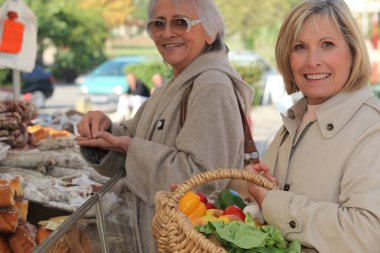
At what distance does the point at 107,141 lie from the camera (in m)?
2.90

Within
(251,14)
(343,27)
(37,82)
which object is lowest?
(37,82)

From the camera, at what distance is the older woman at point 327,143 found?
1.75 metres

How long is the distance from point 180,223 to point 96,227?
0.77 meters

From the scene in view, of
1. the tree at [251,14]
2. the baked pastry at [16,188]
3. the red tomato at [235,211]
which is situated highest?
the tree at [251,14]

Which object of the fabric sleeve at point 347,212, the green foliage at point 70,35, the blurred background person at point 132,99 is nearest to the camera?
the fabric sleeve at point 347,212

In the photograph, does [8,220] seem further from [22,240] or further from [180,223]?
[180,223]

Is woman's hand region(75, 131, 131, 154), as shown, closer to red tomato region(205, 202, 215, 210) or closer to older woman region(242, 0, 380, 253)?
red tomato region(205, 202, 215, 210)

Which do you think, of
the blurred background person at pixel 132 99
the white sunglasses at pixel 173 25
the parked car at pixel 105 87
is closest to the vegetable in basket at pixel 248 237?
the white sunglasses at pixel 173 25

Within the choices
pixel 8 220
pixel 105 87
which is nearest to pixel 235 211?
pixel 8 220

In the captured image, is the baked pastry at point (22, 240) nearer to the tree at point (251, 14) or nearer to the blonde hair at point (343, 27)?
the blonde hair at point (343, 27)

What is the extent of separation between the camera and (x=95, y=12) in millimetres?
28406

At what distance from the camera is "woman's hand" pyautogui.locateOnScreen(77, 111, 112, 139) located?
3.04 m

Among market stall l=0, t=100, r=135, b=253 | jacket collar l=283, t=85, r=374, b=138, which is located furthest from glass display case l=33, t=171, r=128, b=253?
jacket collar l=283, t=85, r=374, b=138

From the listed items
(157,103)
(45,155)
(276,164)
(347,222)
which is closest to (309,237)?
(347,222)
